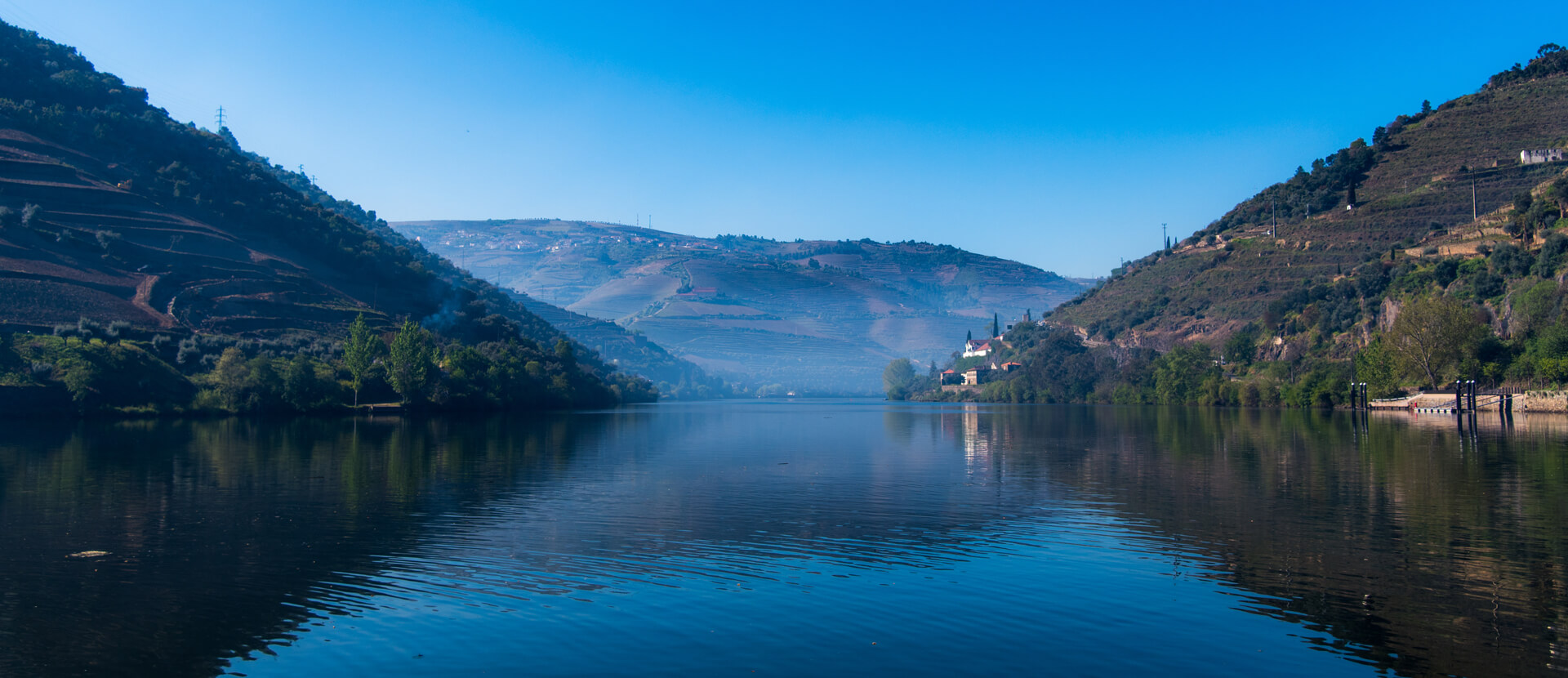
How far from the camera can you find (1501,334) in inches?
3290

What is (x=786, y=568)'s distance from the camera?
18.1 metres

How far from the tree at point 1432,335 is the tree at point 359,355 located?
97984 millimetres

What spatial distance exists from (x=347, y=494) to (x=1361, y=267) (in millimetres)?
121299

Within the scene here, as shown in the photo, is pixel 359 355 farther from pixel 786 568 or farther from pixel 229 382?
pixel 786 568


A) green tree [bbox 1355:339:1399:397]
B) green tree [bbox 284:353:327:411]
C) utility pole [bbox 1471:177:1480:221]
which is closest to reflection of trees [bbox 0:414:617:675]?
green tree [bbox 284:353:327:411]

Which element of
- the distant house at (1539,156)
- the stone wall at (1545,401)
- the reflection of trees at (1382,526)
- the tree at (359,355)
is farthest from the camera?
the distant house at (1539,156)

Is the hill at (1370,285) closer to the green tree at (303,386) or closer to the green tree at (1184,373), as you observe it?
the green tree at (1184,373)

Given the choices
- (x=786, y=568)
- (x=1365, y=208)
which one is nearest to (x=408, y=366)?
(x=786, y=568)

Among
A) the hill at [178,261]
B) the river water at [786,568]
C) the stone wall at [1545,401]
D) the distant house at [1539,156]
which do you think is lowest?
the river water at [786,568]

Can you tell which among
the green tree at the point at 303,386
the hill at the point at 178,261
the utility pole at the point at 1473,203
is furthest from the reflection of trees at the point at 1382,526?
the utility pole at the point at 1473,203

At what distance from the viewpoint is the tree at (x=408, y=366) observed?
93.2 m

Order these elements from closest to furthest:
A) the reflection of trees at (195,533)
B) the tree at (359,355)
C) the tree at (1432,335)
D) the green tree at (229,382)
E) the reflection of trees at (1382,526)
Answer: the reflection of trees at (1382,526) → the reflection of trees at (195,533) → the green tree at (229,382) → the tree at (1432,335) → the tree at (359,355)

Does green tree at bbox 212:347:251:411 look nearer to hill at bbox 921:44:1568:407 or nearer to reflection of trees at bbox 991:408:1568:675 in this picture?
reflection of trees at bbox 991:408:1568:675

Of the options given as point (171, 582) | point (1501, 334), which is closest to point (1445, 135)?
point (1501, 334)
